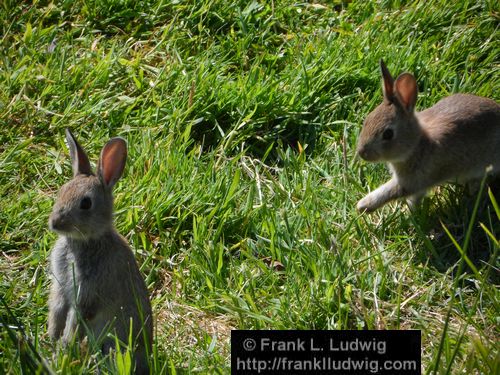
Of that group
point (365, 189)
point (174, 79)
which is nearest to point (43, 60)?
point (174, 79)

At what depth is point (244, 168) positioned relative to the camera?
249 inches

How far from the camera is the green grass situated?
5066 mm

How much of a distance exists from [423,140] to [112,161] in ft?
7.24

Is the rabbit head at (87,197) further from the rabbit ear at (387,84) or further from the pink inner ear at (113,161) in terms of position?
the rabbit ear at (387,84)

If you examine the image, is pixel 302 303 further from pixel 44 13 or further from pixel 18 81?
pixel 44 13

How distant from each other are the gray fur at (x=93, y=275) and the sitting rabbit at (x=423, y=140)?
1668 millimetres

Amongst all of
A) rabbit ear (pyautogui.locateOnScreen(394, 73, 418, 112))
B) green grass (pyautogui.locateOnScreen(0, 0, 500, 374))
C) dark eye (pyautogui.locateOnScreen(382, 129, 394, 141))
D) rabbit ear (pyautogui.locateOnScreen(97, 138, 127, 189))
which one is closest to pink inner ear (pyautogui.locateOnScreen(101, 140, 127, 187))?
rabbit ear (pyautogui.locateOnScreen(97, 138, 127, 189))

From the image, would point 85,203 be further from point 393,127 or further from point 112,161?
point 393,127

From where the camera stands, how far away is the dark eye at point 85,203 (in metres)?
5.00

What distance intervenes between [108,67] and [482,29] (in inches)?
117

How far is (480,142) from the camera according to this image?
20.3ft

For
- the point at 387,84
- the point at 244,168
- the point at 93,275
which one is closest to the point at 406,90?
the point at 387,84

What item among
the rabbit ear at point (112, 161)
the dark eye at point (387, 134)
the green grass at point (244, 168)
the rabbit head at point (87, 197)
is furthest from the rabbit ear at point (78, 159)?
the dark eye at point (387, 134)

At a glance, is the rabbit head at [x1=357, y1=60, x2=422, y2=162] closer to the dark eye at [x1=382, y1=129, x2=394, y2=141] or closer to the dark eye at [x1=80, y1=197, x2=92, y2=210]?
the dark eye at [x1=382, y1=129, x2=394, y2=141]
